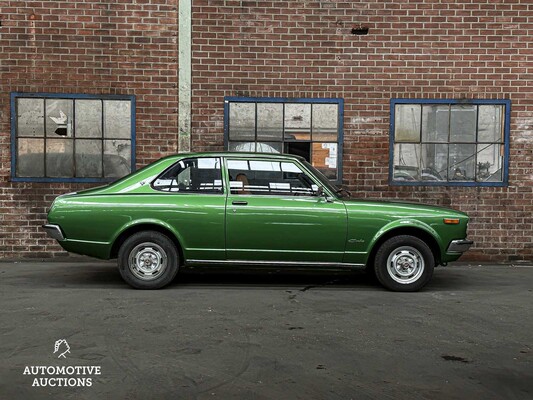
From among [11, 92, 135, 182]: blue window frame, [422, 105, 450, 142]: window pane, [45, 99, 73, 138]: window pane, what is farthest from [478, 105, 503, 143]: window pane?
[45, 99, 73, 138]: window pane

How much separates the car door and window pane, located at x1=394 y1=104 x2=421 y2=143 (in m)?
3.23

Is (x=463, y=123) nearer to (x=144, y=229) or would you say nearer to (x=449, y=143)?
(x=449, y=143)

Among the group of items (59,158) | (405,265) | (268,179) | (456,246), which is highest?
(59,158)

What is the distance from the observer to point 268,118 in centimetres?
1095

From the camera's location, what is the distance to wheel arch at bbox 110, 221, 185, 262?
8109 mm

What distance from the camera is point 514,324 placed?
6.77m

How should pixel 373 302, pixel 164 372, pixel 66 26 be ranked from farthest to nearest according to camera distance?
1. pixel 66 26
2. pixel 373 302
3. pixel 164 372

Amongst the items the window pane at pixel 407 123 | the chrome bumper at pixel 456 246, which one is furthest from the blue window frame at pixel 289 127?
the chrome bumper at pixel 456 246

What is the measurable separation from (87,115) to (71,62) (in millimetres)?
829

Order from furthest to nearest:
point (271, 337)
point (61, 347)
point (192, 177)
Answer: point (192, 177)
point (271, 337)
point (61, 347)

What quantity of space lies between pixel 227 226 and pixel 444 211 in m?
2.55

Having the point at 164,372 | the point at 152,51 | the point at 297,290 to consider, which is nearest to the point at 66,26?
the point at 152,51

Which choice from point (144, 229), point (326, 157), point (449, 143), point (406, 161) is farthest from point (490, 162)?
point (144, 229)

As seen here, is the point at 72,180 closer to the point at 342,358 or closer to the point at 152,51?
the point at 152,51
